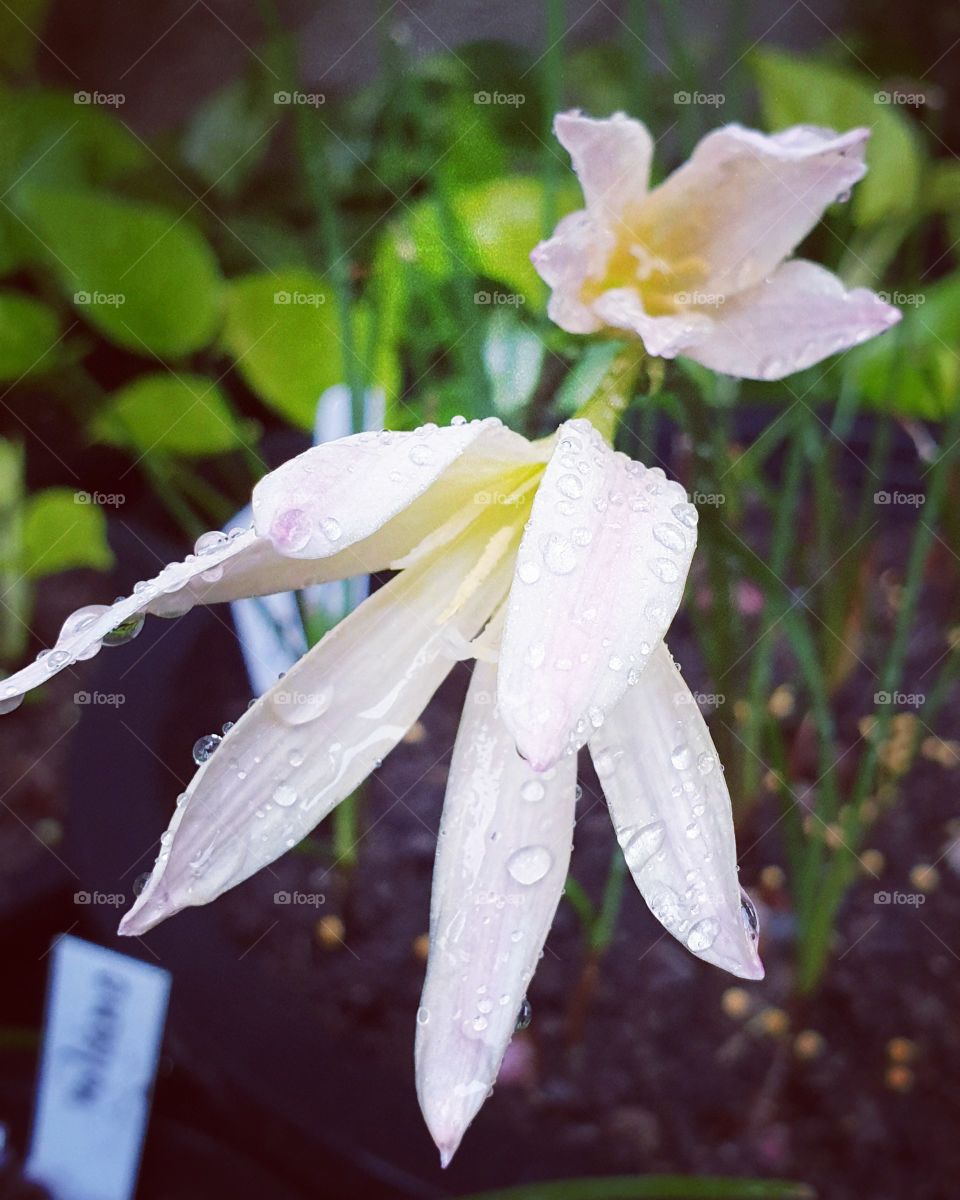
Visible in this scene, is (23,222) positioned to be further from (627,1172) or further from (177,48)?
(627,1172)

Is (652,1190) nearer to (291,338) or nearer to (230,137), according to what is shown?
(291,338)

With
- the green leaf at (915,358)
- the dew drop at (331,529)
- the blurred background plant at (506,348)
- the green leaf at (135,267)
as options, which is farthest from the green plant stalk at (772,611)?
the green leaf at (135,267)

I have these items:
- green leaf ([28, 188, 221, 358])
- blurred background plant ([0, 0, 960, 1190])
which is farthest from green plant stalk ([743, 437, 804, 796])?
green leaf ([28, 188, 221, 358])

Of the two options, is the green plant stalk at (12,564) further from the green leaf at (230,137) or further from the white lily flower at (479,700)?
the white lily flower at (479,700)

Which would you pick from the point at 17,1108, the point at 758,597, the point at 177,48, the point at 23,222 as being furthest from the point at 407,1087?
the point at 177,48

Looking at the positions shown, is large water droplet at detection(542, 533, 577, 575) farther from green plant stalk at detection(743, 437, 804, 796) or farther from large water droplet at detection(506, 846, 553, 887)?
green plant stalk at detection(743, 437, 804, 796)

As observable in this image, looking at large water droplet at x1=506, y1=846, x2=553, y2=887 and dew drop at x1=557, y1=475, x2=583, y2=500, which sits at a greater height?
dew drop at x1=557, y1=475, x2=583, y2=500

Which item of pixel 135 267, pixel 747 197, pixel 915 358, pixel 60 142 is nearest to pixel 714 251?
pixel 747 197
